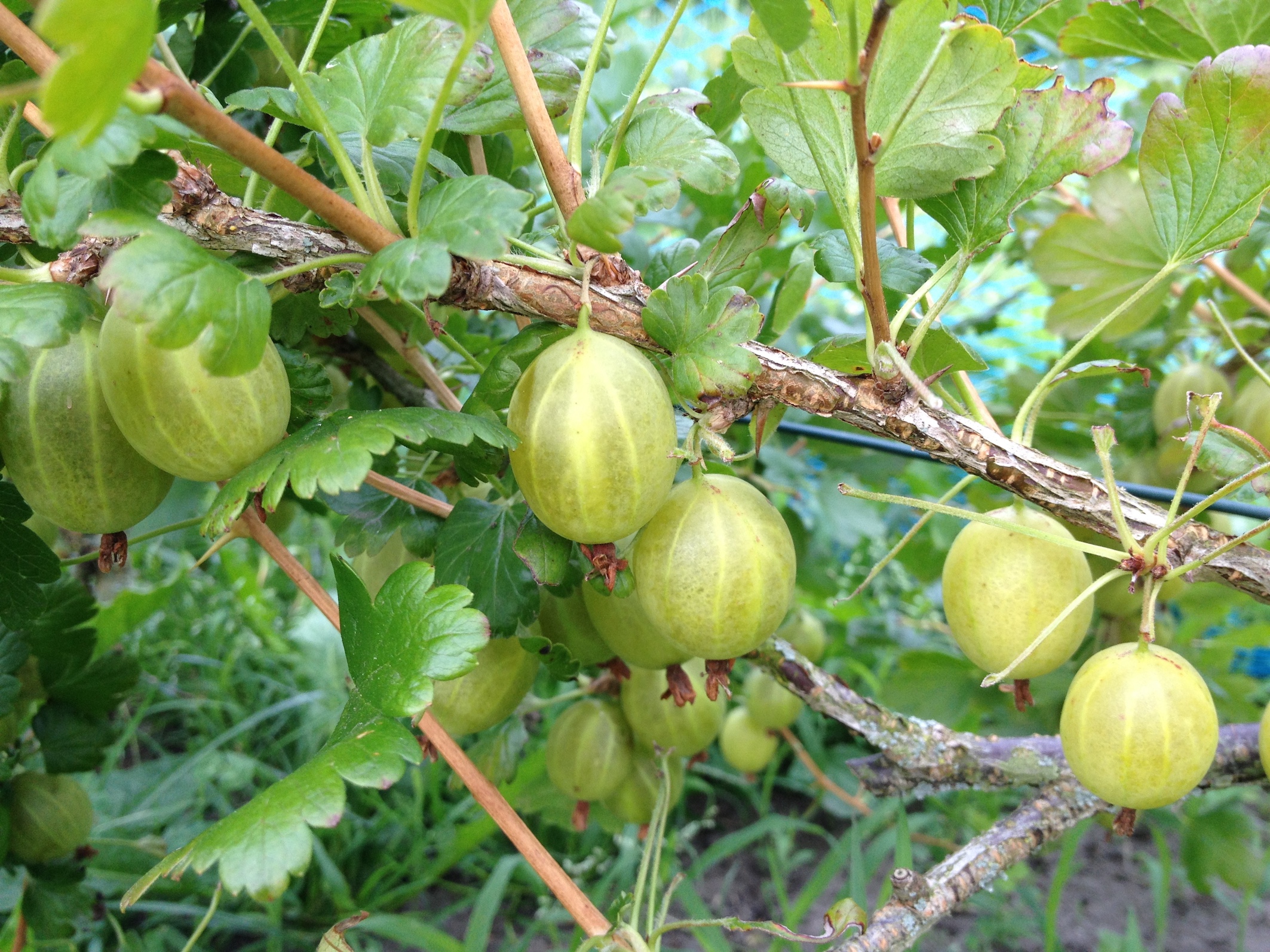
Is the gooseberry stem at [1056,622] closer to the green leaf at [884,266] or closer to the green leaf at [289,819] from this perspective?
the green leaf at [884,266]

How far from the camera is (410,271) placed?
1.41ft

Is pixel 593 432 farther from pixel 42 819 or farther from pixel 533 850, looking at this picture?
pixel 42 819

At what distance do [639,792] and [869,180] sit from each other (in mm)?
707

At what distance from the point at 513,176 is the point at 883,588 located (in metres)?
1.68

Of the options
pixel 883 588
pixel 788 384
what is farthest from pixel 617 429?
pixel 883 588

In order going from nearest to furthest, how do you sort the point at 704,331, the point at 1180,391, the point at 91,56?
the point at 91,56, the point at 704,331, the point at 1180,391

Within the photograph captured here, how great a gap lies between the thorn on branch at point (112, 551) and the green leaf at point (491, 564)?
0.66 feet

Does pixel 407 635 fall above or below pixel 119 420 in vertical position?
below

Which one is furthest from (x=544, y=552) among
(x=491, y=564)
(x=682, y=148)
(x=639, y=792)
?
(x=639, y=792)

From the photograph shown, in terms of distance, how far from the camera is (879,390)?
1.80 feet

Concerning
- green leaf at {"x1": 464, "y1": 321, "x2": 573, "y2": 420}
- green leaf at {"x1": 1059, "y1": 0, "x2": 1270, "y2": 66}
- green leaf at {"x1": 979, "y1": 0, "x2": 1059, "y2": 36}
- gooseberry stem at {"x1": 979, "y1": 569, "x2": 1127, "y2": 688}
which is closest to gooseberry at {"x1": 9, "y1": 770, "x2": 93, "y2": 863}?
green leaf at {"x1": 464, "y1": 321, "x2": 573, "y2": 420}

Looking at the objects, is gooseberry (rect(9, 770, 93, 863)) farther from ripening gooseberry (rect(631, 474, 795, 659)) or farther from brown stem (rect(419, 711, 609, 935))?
ripening gooseberry (rect(631, 474, 795, 659))

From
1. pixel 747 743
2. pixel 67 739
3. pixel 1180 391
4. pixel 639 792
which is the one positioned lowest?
pixel 747 743

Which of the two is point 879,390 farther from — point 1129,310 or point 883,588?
point 883,588
